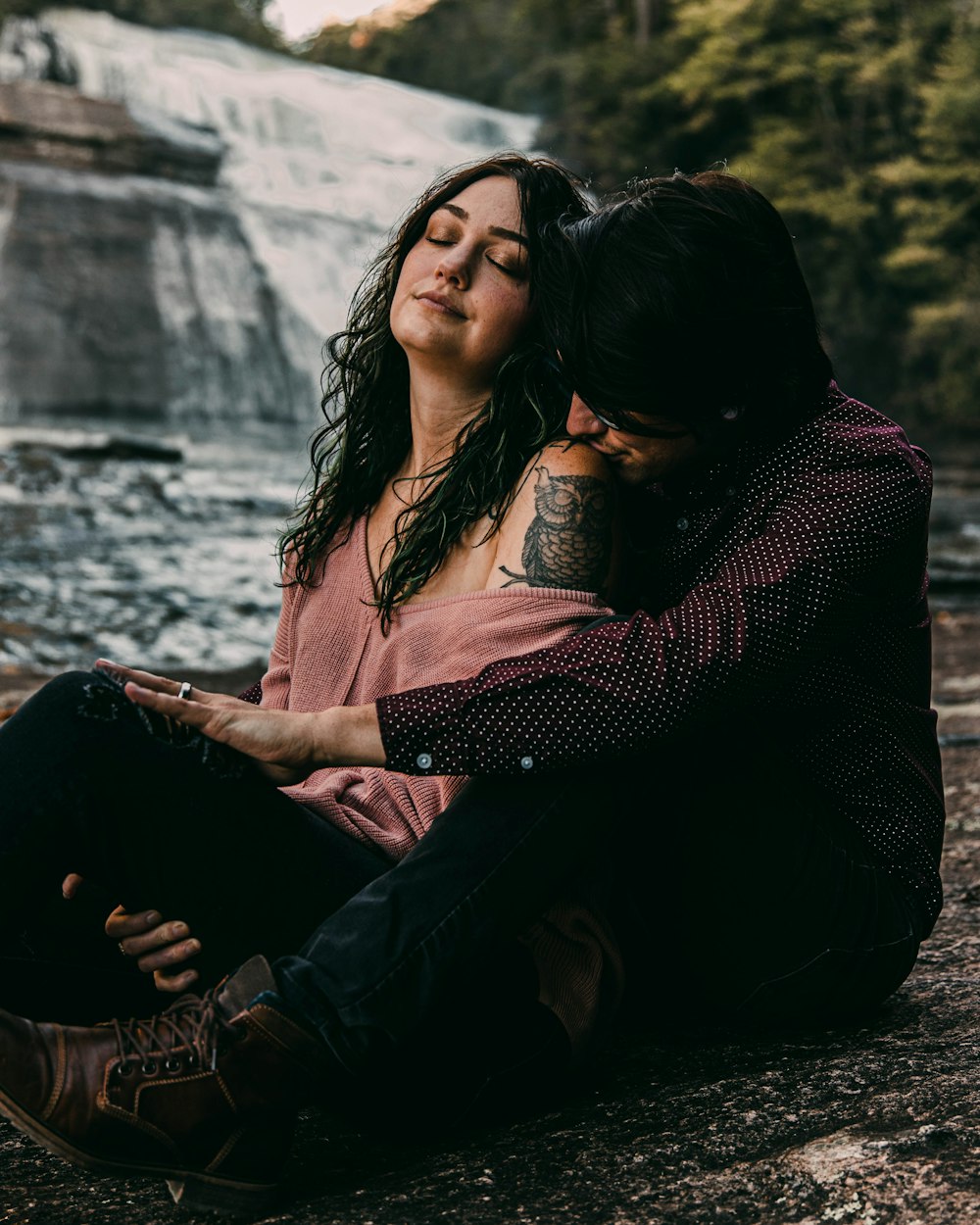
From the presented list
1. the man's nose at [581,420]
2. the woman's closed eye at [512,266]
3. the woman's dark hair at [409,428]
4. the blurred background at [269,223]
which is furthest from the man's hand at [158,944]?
the blurred background at [269,223]

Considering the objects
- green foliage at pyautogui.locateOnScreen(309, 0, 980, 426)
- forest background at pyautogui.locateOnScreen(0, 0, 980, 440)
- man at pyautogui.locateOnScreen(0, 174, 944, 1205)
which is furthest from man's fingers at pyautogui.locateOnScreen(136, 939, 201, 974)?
green foliage at pyautogui.locateOnScreen(309, 0, 980, 426)

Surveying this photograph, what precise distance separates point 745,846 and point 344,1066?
57cm

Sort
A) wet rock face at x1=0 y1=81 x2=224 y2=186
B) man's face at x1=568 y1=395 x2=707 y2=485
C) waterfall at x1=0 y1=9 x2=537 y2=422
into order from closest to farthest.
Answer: man's face at x1=568 y1=395 x2=707 y2=485
waterfall at x1=0 y1=9 x2=537 y2=422
wet rock face at x1=0 y1=81 x2=224 y2=186

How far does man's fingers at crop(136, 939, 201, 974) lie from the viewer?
1.53m

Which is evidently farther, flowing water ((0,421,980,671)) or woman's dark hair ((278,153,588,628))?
flowing water ((0,421,980,671))

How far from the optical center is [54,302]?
44.3 feet

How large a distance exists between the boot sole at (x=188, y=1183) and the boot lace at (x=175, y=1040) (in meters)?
0.10

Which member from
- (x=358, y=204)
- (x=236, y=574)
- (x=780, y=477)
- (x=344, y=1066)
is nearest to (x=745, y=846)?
(x=780, y=477)

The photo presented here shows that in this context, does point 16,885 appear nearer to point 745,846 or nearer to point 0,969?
point 0,969

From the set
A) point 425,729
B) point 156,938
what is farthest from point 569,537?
point 156,938

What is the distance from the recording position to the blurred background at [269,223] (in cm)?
762

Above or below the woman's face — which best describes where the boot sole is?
below

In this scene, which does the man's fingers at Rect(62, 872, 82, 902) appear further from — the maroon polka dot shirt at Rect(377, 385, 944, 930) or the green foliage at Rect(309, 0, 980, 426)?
the green foliage at Rect(309, 0, 980, 426)

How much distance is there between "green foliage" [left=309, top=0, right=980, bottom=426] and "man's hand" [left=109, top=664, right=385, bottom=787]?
64.1 ft
